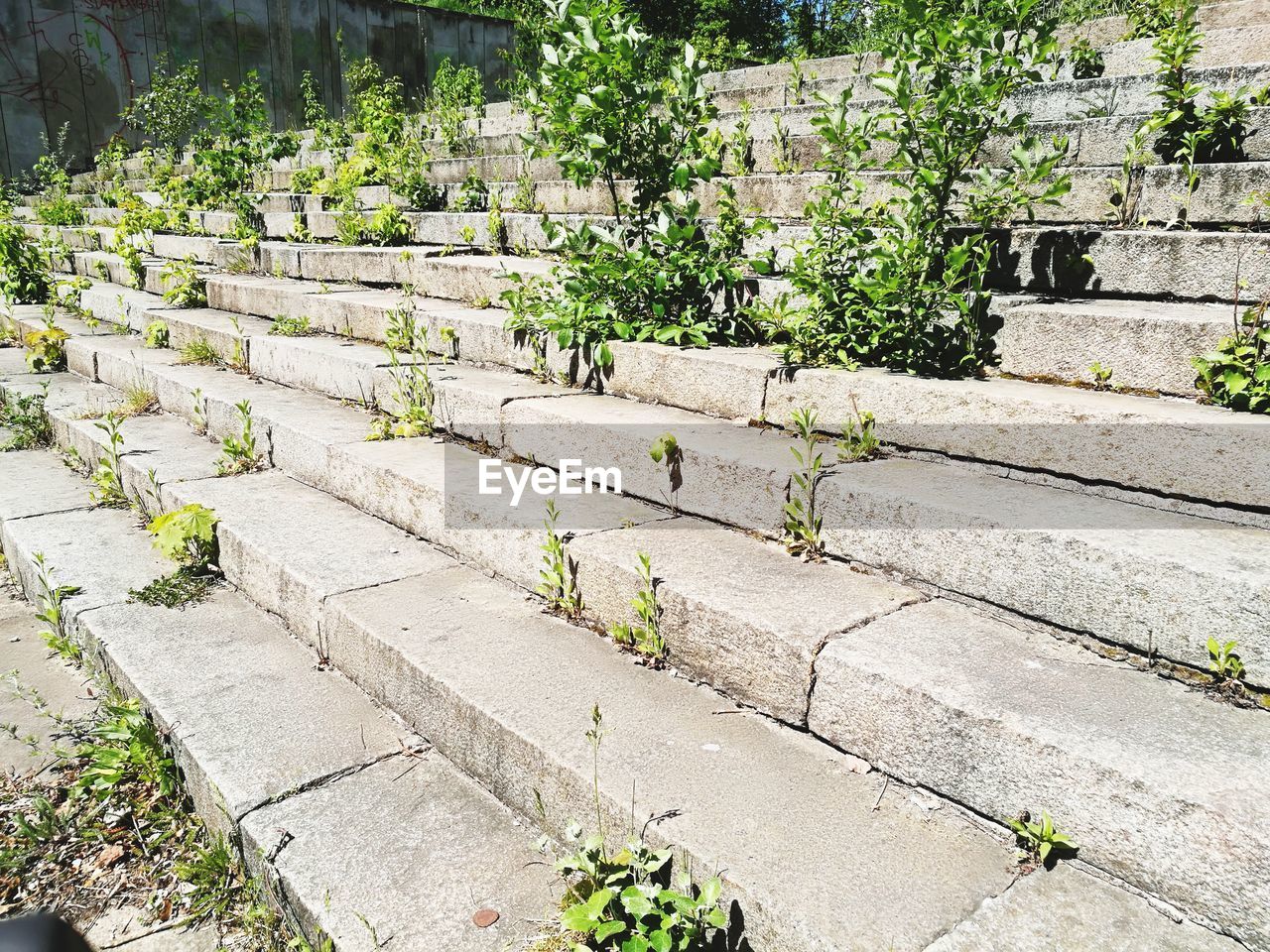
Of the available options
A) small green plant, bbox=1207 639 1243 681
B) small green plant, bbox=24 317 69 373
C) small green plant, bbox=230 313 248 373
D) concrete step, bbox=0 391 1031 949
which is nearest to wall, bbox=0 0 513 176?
small green plant, bbox=24 317 69 373

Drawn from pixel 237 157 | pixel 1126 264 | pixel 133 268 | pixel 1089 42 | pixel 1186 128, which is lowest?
pixel 133 268

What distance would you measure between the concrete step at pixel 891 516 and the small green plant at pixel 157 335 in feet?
9.60

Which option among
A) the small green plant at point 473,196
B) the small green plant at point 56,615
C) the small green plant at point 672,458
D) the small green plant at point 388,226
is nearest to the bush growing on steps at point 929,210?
the small green plant at point 672,458

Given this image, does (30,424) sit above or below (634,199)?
below

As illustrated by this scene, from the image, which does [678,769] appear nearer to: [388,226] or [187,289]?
[388,226]

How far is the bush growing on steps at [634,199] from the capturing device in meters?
3.60

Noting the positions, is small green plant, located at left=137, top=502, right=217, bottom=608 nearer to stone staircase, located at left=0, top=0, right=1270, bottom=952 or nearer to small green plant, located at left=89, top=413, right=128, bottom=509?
stone staircase, located at left=0, top=0, right=1270, bottom=952

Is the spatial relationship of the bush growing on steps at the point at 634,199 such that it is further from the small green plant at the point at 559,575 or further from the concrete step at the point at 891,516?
the small green plant at the point at 559,575

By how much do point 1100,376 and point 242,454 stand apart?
3.66 m

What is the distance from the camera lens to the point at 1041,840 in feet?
5.45

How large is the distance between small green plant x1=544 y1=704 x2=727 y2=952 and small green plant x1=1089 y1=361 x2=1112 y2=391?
1.92m

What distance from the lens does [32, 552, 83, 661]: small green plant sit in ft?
10.8

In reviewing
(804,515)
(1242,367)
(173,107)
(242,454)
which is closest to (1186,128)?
(1242,367)

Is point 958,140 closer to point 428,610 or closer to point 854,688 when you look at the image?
point 854,688
